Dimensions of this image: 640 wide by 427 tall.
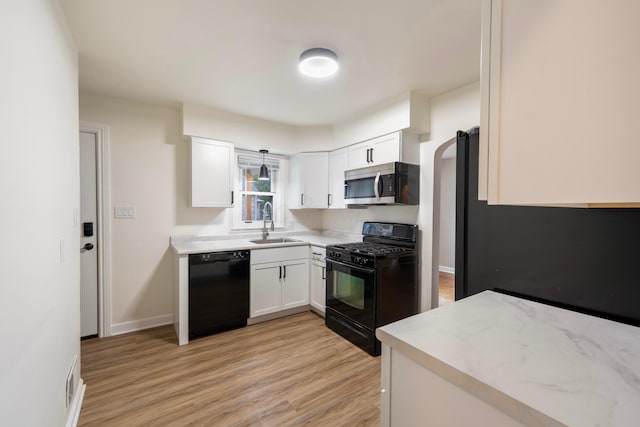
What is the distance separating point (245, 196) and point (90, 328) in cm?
216

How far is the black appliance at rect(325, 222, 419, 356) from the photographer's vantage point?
2502 millimetres

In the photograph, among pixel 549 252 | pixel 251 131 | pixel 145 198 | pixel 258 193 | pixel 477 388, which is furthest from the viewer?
pixel 258 193

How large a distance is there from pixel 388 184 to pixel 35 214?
8.04ft

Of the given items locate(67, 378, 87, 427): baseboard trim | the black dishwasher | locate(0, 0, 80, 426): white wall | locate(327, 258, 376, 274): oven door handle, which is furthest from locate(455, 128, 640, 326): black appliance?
locate(67, 378, 87, 427): baseboard trim

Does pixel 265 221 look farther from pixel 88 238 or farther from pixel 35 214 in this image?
pixel 35 214

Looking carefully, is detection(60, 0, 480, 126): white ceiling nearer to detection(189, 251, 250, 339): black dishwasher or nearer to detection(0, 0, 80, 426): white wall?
detection(0, 0, 80, 426): white wall

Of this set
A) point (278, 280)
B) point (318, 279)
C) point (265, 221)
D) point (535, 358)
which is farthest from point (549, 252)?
point (265, 221)

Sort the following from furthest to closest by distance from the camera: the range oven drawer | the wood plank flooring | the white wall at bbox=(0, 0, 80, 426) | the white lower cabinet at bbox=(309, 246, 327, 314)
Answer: the white lower cabinet at bbox=(309, 246, 327, 314) < the range oven drawer < the wood plank flooring < the white wall at bbox=(0, 0, 80, 426)

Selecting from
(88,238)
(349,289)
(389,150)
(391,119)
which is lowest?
(349,289)

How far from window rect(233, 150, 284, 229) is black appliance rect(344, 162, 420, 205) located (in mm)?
1387

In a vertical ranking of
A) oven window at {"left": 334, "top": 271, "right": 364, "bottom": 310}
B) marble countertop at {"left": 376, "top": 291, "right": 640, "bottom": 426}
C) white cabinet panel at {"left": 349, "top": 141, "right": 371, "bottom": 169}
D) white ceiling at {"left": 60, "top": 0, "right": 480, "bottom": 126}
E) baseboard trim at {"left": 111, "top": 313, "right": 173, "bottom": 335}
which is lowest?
baseboard trim at {"left": 111, "top": 313, "right": 173, "bottom": 335}

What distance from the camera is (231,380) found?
211cm

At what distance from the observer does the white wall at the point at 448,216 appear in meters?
5.46

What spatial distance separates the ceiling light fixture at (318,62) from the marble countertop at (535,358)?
1.80m
